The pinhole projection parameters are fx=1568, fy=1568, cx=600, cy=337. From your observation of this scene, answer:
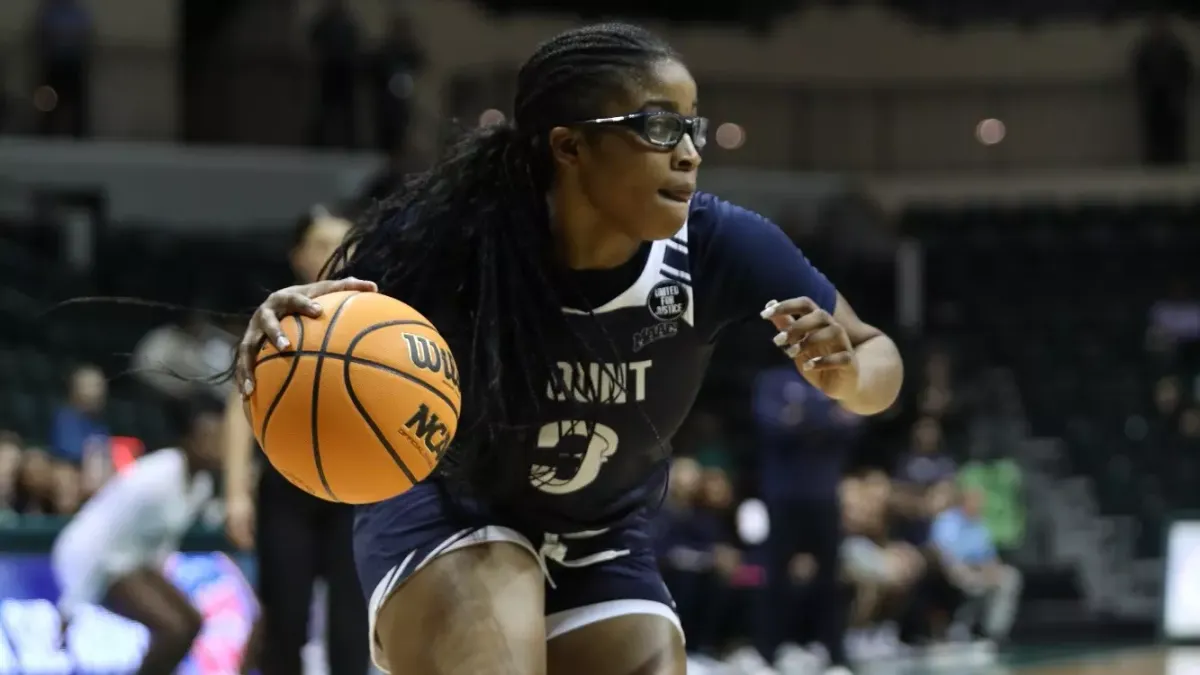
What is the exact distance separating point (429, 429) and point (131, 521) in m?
3.50

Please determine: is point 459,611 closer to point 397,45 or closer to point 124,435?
point 124,435

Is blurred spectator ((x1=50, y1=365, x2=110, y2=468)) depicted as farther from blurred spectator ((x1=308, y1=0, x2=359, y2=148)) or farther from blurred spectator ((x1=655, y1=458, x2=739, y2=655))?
blurred spectator ((x1=308, y1=0, x2=359, y2=148))

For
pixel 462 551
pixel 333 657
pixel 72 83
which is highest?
pixel 72 83

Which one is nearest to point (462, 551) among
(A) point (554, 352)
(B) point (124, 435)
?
(A) point (554, 352)

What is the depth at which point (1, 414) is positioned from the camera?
30.5 ft

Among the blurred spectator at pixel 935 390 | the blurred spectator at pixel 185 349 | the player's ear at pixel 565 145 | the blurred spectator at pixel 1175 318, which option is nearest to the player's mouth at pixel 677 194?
the player's ear at pixel 565 145

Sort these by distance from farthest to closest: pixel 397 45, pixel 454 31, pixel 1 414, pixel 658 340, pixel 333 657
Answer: pixel 454 31
pixel 397 45
pixel 1 414
pixel 333 657
pixel 658 340

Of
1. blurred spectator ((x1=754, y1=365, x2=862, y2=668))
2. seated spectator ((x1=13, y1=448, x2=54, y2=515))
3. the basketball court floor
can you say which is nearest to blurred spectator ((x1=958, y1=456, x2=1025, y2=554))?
the basketball court floor

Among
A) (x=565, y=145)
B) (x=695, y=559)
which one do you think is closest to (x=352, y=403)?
(x=565, y=145)

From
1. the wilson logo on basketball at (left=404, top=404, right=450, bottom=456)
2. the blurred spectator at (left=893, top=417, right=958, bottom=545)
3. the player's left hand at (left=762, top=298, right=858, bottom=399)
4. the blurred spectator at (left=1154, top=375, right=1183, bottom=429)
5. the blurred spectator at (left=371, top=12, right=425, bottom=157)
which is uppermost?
the blurred spectator at (left=371, top=12, right=425, bottom=157)

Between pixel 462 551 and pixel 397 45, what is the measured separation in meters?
12.2

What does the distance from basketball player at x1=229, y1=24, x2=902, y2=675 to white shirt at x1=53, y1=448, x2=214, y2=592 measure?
2798mm

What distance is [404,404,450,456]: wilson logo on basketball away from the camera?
269 centimetres

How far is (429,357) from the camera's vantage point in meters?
2.74
